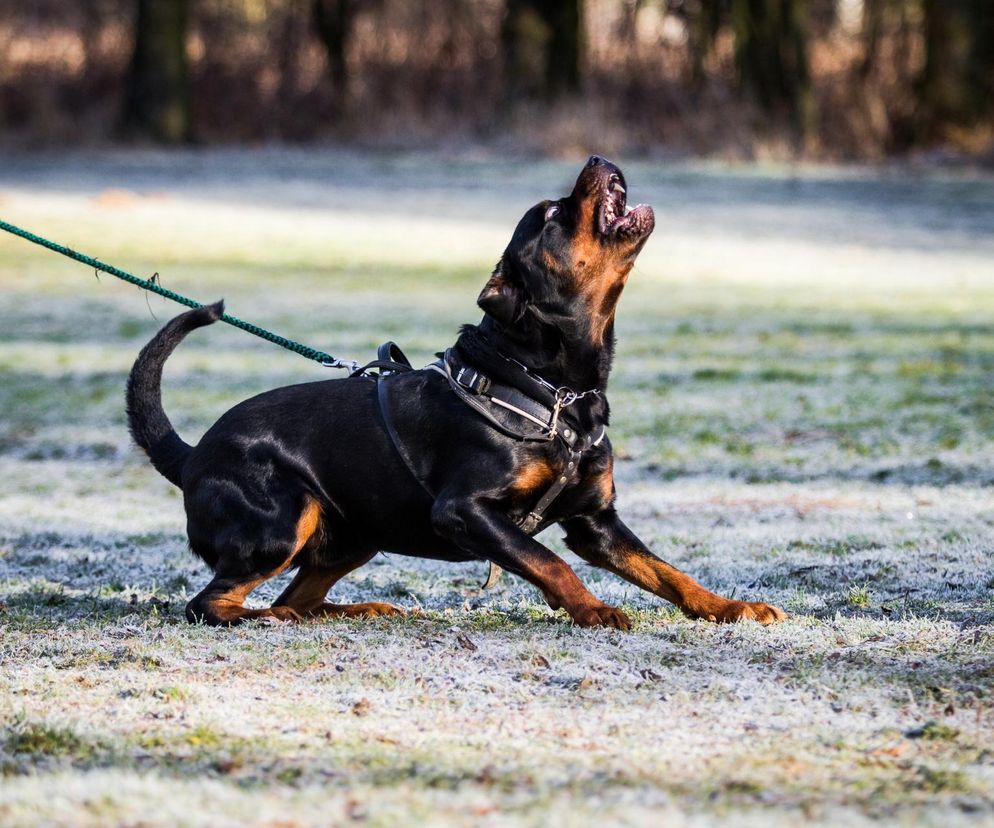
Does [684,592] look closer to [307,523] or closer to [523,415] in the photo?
[523,415]

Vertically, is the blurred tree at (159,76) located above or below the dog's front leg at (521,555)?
above

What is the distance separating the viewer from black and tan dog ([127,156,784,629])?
4.44m

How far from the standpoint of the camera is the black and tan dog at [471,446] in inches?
175

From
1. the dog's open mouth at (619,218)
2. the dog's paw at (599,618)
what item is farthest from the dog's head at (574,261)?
the dog's paw at (599,618)

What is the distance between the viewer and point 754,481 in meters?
6.89

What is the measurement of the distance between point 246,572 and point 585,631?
3.48ft

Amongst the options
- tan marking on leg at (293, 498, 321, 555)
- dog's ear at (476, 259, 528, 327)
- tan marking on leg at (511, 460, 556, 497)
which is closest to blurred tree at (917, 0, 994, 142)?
dog's ear at (476, 259, 528, 327)

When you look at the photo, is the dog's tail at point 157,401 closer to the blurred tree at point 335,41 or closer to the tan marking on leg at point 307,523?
the tan marking on leg at point 307,523

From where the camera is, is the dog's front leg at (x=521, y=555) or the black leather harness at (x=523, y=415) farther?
the black leather harness at (x=523, y=415)

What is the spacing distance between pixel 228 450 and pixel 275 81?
26468 millimetres

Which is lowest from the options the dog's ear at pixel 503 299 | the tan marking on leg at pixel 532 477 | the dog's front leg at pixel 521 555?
the dog's front leg at pixel 521 555

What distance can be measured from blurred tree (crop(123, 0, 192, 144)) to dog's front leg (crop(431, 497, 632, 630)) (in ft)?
75.2

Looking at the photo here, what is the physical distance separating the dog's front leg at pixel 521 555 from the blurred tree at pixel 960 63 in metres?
20.4

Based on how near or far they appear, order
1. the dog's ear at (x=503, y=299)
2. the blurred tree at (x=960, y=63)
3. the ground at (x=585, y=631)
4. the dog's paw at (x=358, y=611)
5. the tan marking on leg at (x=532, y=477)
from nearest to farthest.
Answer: the ground at (x=585, y=631)
the tan marking on leg at (x=532, y=477)
the dog's ear at (x=503, y=299)
the dog's paw at (x=358, y=611)
the blurred tree at (x=960, y=63)
